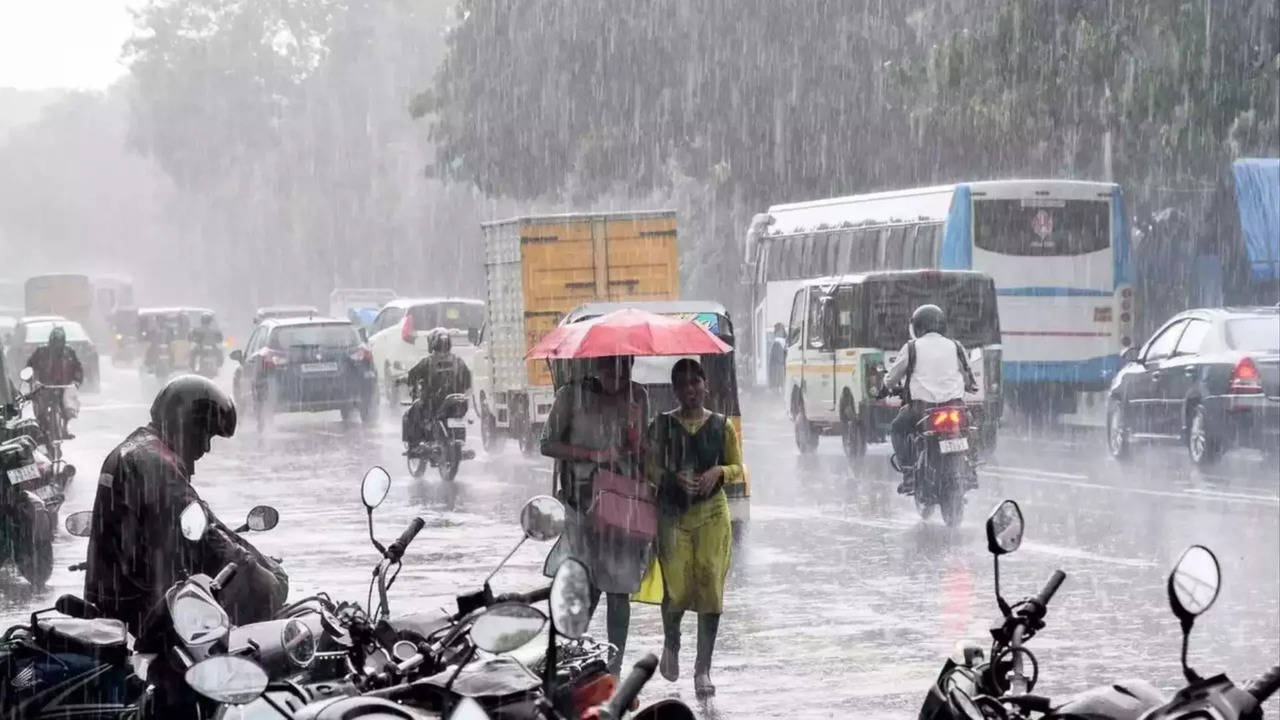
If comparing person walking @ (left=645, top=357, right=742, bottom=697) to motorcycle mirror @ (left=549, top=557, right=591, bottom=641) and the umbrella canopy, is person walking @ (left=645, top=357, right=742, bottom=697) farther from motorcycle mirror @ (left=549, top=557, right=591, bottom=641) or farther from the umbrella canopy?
motorcycle mirror @ (left=549, top=557, right=591, bottom=641)

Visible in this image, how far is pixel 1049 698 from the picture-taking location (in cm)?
425

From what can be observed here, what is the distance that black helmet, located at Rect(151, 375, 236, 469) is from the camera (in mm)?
5875

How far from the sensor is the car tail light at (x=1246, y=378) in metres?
20.0

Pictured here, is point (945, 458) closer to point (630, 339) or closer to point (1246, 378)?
point (1246, 378)

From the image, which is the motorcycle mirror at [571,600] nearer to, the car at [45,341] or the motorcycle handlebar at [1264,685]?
the motorcycle handlebar at [1264,685]

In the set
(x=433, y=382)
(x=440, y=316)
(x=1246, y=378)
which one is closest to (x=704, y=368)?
(x=433, y=382)

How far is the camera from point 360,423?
3019 centimetres

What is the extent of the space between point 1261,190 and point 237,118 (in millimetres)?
58742

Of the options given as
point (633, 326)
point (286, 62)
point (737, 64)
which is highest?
point (286, 62)

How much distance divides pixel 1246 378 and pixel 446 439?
7871mm

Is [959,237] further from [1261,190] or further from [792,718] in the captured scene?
[792,718]

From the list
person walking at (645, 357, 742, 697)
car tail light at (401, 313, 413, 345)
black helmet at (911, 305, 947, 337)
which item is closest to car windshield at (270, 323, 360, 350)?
car tail light at (401, 313, 413, 345)

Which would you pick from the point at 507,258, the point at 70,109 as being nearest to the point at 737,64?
the point at 507,258

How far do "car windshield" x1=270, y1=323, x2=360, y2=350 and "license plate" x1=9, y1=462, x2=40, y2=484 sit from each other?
631 inches
